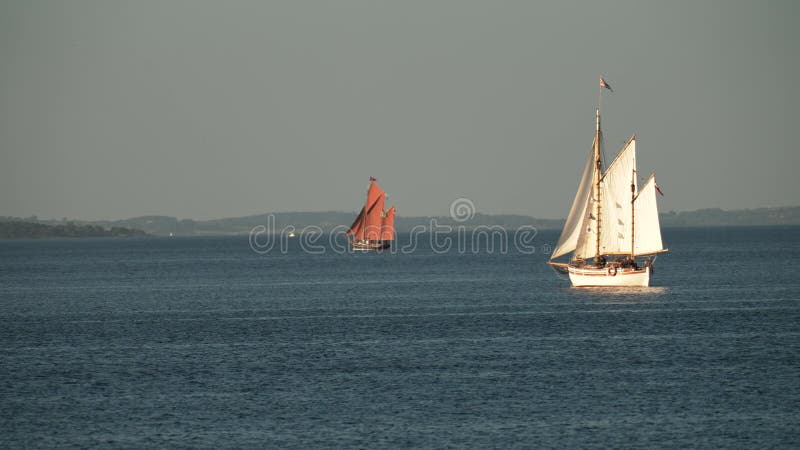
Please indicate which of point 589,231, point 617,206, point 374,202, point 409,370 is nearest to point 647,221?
point 617,206

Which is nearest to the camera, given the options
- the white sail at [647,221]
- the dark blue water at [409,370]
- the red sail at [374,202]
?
the dark blue water at [409,370]

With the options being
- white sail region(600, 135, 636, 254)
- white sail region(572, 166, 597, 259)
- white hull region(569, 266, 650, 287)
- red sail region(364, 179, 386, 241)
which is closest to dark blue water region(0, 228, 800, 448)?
white hull region(569, 266, 650, 287)

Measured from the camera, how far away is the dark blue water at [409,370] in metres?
35.9

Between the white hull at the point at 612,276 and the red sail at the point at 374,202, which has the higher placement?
the red sail at the point at 374,202

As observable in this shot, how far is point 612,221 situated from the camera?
88500mm

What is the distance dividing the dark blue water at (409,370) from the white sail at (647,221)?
3905mm

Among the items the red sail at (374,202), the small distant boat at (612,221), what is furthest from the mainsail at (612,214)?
the red sail at (374,202)

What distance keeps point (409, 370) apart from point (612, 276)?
4189 centimetres

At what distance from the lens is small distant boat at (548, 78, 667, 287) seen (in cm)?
8681

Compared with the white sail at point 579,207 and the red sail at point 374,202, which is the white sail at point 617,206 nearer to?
the white sail at point 579,207

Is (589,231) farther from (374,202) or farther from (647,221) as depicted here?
(374,202)

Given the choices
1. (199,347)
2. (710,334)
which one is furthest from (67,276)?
(710,334)

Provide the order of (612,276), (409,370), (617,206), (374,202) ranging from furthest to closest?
(374,202) < (617,206) < (612,276) < (409,370)

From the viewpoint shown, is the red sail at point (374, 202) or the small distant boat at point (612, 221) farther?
the red sail at point (374, 202)
